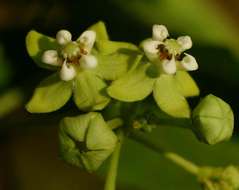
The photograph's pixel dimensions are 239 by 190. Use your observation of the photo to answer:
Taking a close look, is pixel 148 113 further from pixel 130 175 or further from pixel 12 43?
pixel 12 43

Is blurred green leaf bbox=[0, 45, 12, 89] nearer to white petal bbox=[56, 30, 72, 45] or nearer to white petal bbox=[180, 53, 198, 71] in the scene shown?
white petal bbox=[56, 30, 72, 45]

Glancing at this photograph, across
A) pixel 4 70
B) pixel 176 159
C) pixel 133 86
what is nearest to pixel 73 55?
pixel 133 86

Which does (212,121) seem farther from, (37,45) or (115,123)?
(37,45)

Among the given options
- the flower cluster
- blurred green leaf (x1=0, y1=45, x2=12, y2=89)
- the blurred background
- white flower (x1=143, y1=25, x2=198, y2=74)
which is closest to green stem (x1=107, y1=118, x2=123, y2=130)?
the flower cluster

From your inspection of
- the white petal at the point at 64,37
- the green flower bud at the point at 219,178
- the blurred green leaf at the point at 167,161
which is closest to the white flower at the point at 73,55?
the white petal at the point at 64,37

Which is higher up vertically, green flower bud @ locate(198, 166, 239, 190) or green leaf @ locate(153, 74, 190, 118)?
green leaf @ locate(153, 74, 190, 118)

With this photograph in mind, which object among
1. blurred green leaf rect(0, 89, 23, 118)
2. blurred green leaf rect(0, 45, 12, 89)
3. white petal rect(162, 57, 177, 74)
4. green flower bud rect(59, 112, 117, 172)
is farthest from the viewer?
blurred green leaf rect(0, 45, 12, 89)

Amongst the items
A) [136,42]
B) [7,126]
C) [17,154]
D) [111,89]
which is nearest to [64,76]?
[111,89]
